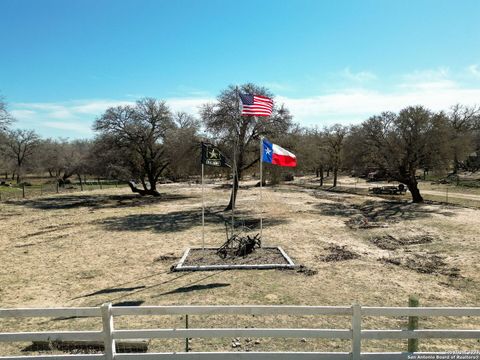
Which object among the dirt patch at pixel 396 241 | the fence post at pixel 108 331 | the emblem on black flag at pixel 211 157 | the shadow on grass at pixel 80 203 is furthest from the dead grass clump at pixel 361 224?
the shadow on grass at pixel 80 203

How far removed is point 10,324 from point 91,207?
23353mm

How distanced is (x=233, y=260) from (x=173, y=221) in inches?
399

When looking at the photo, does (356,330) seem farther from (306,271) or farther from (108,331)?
(306,271)

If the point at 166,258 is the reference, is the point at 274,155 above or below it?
above

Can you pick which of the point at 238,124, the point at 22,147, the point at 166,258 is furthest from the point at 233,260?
the point at 22,147

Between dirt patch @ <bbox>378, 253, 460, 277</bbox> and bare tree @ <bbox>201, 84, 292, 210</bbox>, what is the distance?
521 inches

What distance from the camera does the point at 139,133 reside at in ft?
125

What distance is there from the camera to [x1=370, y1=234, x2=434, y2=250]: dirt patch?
1480 centimetres

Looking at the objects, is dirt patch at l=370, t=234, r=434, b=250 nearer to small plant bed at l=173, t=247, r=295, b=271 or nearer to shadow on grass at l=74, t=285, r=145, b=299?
small plant bed at l=173, t=247, r=295, b=271

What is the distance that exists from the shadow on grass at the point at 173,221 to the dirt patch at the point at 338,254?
19.1 feet

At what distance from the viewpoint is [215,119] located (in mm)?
24922

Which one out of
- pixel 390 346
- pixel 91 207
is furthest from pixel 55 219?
pixel 390 346

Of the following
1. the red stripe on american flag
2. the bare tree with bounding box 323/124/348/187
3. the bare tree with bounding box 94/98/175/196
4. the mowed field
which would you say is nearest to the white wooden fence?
the mowed field

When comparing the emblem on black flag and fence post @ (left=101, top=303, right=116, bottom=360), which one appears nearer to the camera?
fence post @ (left=101, top=303, right=116, bottom=360)
